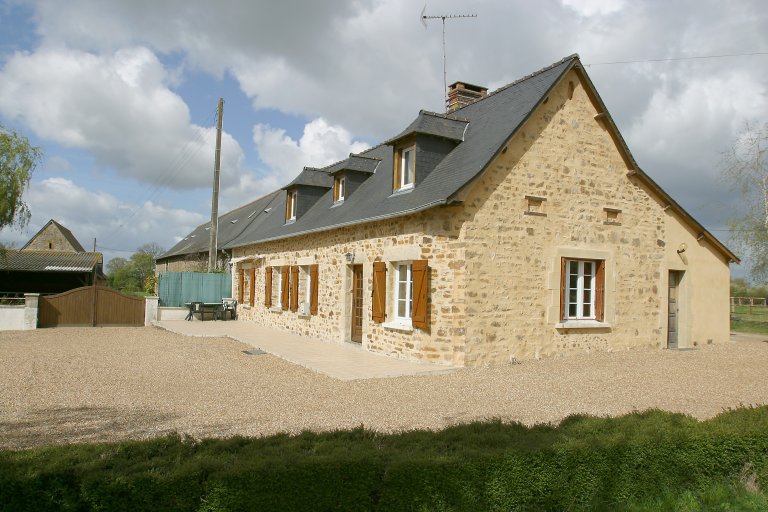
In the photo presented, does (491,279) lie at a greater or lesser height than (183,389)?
greater

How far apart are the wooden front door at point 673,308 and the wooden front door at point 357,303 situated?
714 cm

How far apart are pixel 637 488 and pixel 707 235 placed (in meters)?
11.4

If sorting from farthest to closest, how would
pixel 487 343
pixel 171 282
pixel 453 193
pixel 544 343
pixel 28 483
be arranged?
pixel 171 282, pixel 544 343, pixel 487 343, pixel 453 193, pixel 28 483

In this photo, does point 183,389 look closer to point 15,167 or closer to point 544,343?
point 544,343

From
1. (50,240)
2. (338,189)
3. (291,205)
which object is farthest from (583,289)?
(50,240)

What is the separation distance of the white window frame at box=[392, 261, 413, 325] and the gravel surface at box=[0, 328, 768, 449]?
6.35 ft

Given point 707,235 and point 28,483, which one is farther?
point 707,235

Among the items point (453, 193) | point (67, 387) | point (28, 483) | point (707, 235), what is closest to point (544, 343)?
point (453, 193)

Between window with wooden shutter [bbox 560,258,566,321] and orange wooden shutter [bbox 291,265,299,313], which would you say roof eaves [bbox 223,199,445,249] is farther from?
window with wooden shutter [bbox 560,258,566,321]

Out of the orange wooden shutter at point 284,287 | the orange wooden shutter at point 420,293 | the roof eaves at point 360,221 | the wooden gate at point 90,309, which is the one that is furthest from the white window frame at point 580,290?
the wooden gate at point 90,309

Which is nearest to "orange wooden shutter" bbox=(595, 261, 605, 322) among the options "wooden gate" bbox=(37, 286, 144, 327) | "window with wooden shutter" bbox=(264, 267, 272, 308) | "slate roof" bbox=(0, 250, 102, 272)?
"window with wooden shutter" bbox=(264, 267, 272, 308)

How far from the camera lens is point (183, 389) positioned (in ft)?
26.3

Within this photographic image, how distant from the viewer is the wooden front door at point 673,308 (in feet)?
43.2

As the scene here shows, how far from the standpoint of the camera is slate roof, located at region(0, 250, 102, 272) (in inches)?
830
